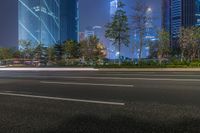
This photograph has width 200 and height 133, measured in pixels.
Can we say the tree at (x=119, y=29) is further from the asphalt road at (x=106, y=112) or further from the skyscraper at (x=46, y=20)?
the skyscraper at (x=46, y=20)

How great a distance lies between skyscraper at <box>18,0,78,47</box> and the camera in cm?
11000

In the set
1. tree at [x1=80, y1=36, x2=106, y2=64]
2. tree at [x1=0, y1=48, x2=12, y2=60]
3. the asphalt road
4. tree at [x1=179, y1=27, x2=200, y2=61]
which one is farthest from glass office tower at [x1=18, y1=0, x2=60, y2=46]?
the asphalt road

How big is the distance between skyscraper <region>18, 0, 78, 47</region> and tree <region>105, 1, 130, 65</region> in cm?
6724

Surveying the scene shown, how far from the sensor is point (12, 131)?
457 centimetres

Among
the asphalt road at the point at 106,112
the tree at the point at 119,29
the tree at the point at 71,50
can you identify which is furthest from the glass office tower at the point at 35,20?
the asphalt road at the point at 106,112

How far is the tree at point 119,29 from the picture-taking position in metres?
35.6

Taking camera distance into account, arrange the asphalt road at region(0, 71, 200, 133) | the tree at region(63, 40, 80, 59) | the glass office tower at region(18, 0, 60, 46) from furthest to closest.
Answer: the glass office tower at region(18, 0, 60, 46) < the tree at region(63, 40, 80, 59) < the asphalt road at region(0, 71, 200, 133)

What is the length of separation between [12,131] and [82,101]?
2.88 meters

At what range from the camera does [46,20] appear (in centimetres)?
11800

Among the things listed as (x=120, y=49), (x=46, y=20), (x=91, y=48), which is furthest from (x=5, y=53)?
(x=46, y=20)

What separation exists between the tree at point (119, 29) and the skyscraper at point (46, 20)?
2647 inches

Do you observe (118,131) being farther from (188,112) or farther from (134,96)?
(134,96)

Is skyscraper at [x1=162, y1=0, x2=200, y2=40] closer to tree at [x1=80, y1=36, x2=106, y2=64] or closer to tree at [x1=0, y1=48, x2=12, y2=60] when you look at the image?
tree at [x1=80, y1=36, x2=106, y2=64]

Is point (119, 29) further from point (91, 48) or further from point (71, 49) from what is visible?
point (71, 49)
